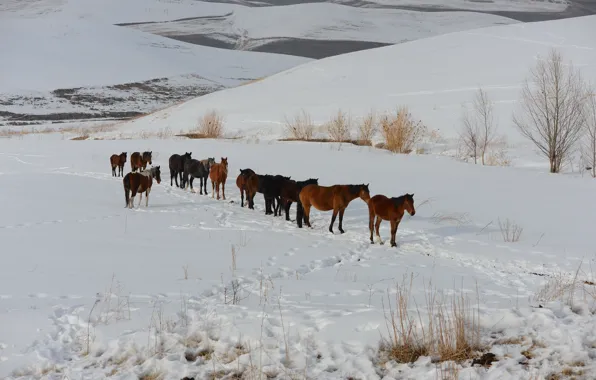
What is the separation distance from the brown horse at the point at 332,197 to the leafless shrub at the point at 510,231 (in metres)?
2.73

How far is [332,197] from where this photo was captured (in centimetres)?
993

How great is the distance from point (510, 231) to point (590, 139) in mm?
14518

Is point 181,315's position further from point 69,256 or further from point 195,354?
point 69,256

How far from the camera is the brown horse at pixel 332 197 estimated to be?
9.78 meters

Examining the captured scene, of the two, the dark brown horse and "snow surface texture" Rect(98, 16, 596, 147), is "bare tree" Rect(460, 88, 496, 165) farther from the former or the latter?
the dark brown horse

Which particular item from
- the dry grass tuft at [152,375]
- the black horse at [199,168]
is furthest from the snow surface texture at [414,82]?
the dry grass tuft at [152,375]

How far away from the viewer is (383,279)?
20.5ft

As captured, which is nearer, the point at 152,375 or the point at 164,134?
the point at 152,375

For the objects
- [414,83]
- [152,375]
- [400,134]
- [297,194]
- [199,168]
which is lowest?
[152,375]

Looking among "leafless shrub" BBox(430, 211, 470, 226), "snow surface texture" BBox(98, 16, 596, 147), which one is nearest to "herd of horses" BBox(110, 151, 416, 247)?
"leafless shrub" BBox(430, 211, 470, 226)

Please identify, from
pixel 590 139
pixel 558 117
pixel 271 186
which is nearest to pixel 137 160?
pixel 271 186

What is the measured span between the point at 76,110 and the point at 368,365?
5802 centimetres

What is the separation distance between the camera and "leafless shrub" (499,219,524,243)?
882 cm

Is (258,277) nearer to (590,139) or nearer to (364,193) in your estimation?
(364,193)
